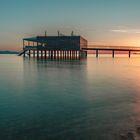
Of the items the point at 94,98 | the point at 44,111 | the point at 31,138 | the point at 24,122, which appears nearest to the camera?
the point at 31,138

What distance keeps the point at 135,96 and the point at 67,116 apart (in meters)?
7.42

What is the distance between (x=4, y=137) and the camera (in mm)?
9367

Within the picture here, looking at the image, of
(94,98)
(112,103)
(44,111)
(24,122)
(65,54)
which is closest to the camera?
(24,122)

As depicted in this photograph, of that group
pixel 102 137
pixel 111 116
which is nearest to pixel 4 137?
pixel 102 137

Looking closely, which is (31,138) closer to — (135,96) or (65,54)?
(135,96)

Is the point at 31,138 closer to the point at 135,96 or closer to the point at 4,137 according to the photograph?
the point at 4,137

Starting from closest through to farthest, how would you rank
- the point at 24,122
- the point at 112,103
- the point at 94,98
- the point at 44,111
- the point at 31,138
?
the point at 31,138, the point at 24,122, the point at 44,111, the point at 112,103, the point at 94,98

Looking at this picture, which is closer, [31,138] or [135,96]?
[31,138]

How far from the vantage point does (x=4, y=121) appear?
11.2 meters

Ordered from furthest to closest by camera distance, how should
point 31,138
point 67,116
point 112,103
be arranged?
1. point 112,103
2. point 67,116
3. point 31,138

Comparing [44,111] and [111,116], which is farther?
[44,111]

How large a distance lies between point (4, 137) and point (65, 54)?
12837cm

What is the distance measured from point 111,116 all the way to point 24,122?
376cm

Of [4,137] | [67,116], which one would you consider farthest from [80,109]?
[4,137]
